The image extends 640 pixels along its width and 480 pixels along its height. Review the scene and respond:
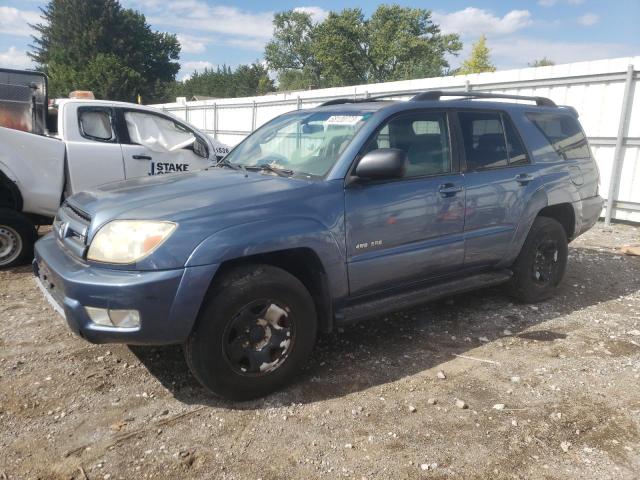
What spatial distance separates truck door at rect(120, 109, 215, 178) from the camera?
6.01 metres

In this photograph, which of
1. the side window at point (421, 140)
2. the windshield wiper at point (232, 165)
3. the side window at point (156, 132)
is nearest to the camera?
the side window at point (421, 140)

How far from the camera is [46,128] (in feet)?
20.0

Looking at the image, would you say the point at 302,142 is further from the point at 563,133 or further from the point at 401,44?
the point at 401,44

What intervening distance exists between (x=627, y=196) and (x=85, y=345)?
8701mm

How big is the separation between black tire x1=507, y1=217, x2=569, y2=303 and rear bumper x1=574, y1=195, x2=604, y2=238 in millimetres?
292

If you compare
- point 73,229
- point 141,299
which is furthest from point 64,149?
point 141,299

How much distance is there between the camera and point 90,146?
5691 millimetres

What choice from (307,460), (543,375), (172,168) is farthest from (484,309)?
(172,168)

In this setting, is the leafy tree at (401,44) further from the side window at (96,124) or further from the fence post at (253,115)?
the side window at (96,124)

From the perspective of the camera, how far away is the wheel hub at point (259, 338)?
276cm

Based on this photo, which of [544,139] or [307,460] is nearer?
[307,460]

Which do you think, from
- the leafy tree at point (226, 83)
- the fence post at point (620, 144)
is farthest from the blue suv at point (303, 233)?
the leafy tree at point (226, 83)

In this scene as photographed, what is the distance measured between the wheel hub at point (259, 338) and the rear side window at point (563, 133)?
10.2 ft

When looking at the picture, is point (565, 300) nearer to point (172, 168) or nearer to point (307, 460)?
point (307, 460)
